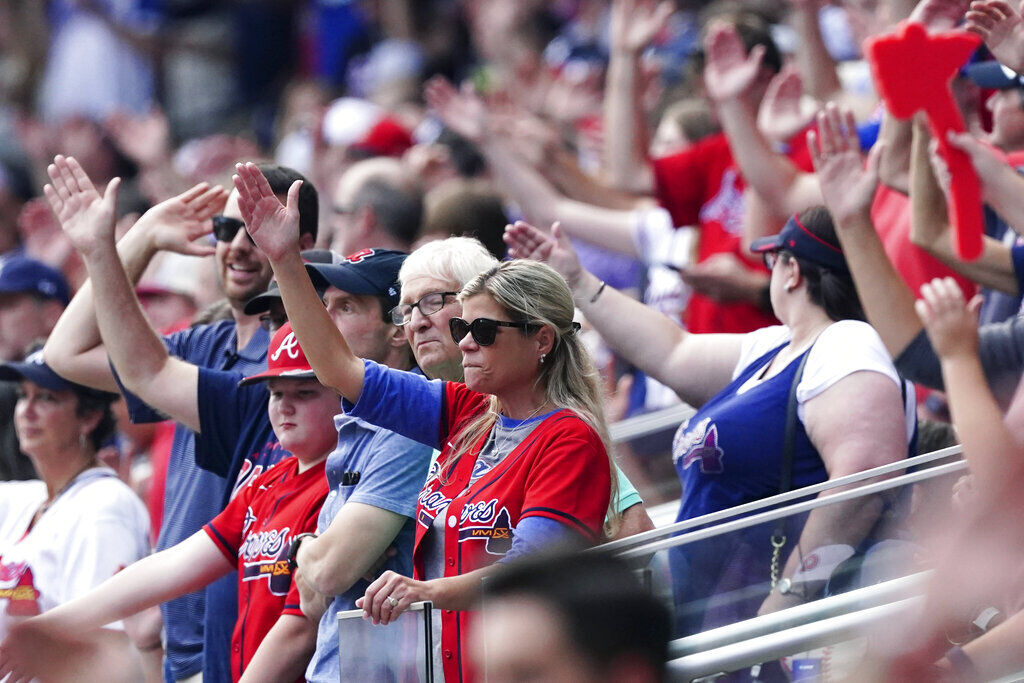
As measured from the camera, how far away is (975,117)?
452cm

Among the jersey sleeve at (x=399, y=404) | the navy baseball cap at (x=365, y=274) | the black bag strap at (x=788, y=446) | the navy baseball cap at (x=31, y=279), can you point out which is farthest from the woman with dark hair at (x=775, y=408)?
the navy baseball cap at (x=31, y=279)

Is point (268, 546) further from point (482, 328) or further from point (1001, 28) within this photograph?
point (1001, 28)

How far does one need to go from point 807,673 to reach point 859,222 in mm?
1314

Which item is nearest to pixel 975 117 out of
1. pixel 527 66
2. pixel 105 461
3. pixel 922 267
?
pixel 922 267

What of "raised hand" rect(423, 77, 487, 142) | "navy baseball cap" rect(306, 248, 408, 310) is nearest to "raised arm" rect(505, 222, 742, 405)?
"navy baseball cap" rect(306, 248, 408, 310)

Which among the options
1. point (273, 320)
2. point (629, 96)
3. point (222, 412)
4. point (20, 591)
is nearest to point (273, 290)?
point (273, 320)

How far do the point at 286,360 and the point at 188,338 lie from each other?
967 mm

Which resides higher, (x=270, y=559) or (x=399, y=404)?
(x=399, y=404)

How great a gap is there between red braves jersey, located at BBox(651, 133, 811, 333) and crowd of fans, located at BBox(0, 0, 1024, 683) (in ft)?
0.04

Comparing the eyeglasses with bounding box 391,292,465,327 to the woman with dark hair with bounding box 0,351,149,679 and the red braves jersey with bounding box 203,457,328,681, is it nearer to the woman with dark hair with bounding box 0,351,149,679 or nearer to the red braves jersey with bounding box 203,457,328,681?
the red braves jersey with bounding box 203,457,328,681

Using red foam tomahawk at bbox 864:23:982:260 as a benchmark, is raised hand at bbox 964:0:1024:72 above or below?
above

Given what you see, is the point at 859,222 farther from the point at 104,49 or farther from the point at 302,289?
the point at 104,49

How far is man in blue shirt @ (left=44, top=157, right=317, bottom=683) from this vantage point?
4.11 m

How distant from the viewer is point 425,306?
10.8 ft
